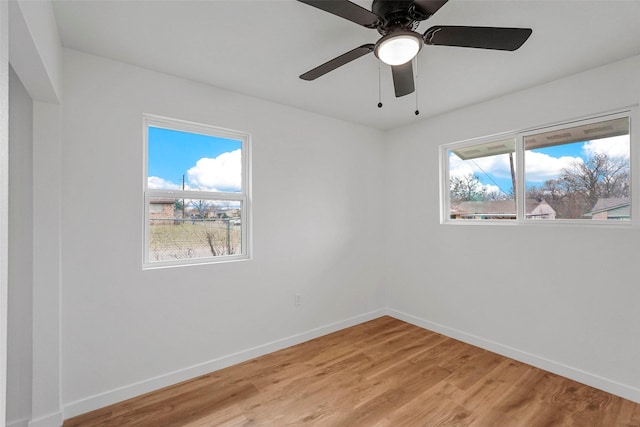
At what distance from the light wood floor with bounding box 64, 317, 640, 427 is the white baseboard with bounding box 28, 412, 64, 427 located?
0.06 m

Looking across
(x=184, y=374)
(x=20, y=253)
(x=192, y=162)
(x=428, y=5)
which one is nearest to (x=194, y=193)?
(x=192, y=162)

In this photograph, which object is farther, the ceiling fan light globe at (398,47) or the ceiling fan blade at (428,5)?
the ceiling fan light globe at (398,47)

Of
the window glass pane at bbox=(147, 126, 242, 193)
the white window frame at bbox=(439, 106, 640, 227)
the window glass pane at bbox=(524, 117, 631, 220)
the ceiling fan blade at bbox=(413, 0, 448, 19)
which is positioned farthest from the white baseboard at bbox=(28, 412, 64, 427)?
the window glass pane at bbox=(524, 117, 631, 220)

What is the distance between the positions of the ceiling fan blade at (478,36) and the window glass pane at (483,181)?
172 cm

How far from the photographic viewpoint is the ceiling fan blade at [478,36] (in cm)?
140

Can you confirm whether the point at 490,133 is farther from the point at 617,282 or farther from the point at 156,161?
the point at 156,161

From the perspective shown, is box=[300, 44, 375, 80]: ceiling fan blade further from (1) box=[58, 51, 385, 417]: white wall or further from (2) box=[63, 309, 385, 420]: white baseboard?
(2) box=[63, 309, 385, 420]: white baseboard

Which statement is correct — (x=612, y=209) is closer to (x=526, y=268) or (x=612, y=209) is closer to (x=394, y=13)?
(x=526, y=268)

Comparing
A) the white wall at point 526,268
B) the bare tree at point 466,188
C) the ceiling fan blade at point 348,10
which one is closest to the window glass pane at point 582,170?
the white wall at point 526,268

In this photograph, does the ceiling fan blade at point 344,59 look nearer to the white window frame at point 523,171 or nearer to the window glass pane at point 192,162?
the window glass pane at point 192,162

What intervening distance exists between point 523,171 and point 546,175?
19cm

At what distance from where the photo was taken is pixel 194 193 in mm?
2590

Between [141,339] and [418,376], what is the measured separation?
2.23 m

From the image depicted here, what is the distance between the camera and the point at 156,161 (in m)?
2.45
